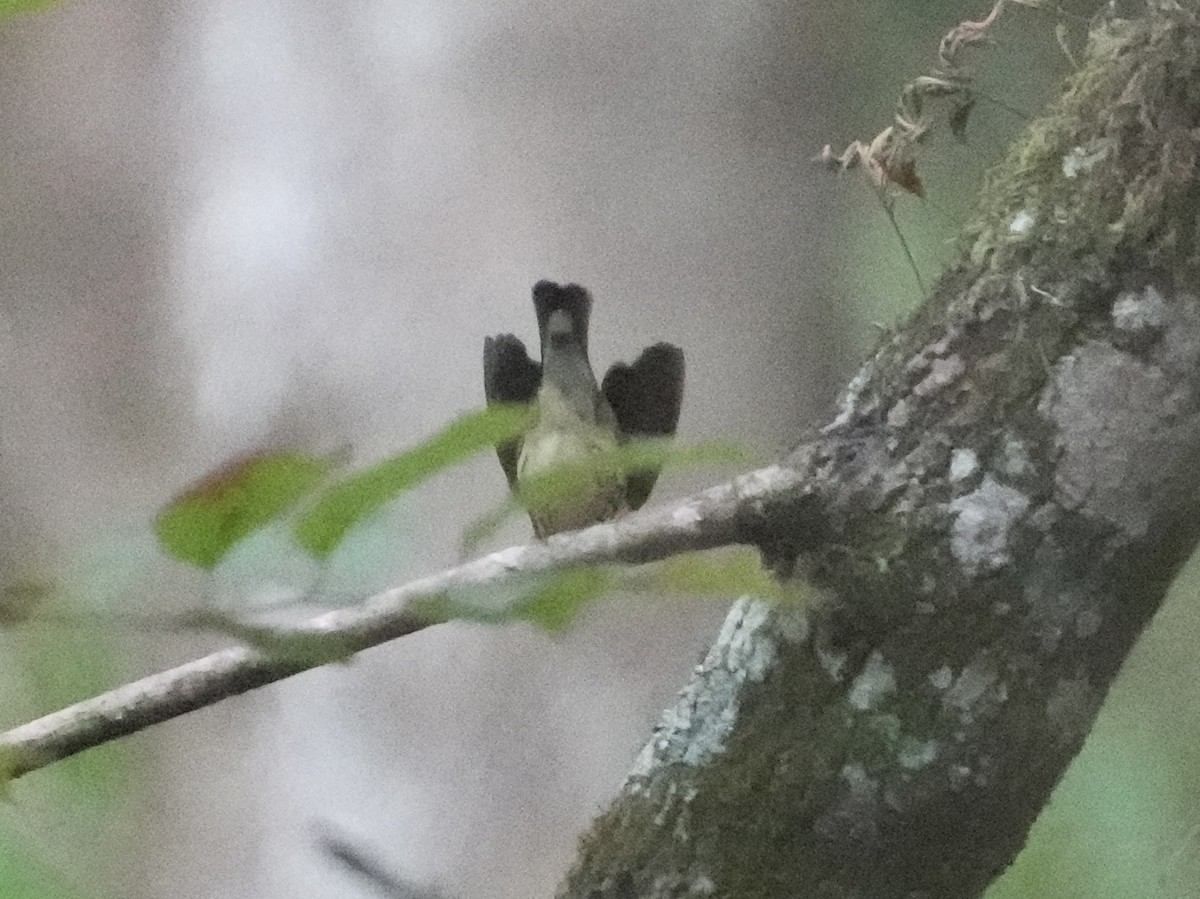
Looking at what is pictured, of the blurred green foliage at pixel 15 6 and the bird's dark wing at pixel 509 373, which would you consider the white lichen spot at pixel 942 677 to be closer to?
the bird's dark wing at pixel 509 373

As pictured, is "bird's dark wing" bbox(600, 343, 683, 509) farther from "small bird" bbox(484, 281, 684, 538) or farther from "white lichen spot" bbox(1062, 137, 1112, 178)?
"white lichen spot" bbox(1062, 137, 1112, 178)

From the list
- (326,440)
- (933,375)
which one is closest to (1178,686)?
(933,375)

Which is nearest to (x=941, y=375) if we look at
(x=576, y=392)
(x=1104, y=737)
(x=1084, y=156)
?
(x=1084, y=156)

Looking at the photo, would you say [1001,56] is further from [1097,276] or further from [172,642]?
[172,642]

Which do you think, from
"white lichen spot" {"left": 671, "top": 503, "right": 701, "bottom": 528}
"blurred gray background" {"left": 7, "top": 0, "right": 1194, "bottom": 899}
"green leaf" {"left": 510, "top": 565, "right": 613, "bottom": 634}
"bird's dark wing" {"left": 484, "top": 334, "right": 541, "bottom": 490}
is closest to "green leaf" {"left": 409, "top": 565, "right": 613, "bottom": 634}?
"green leaf" {"left": 510, "top": 565, "right": 613, "bottom": 634}

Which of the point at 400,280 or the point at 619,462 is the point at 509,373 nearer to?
the point at 619,462
